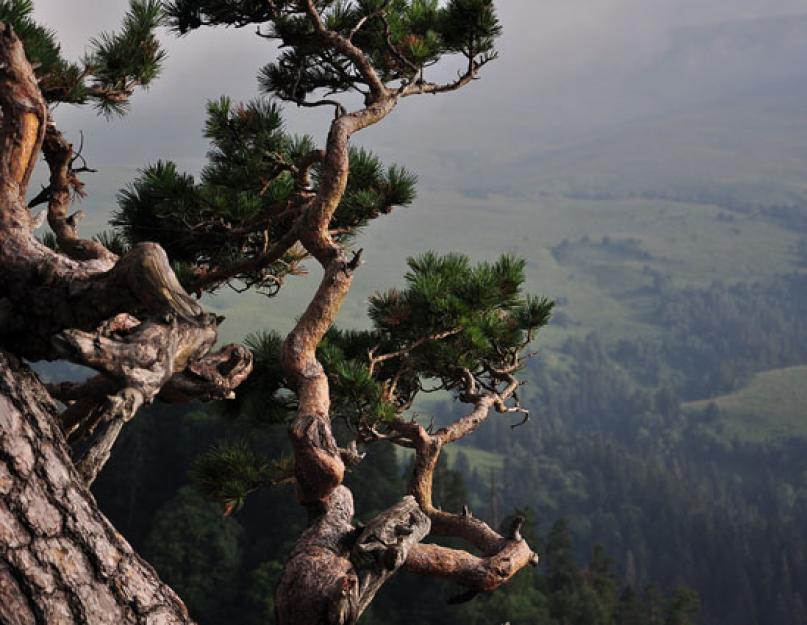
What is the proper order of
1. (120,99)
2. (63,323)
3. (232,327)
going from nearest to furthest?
(63,323) → (120,99) → (232,327)

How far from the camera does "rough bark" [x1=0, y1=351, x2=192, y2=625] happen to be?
2805 mm

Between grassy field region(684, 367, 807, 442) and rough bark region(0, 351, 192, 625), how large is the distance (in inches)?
6611

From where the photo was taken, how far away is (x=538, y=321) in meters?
6.85

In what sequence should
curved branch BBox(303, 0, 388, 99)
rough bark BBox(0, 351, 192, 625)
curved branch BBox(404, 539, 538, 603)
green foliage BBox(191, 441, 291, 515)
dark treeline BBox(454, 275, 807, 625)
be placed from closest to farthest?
rough bark BBox(0, 351, 192, 625), curved branch BBox(404, 539, 538, 603), green foliage BBox(191, 441, 291, 515), curved branch BBox(303, 0, 388, 99), dark treeline BBox(454, 275, 807, 625)

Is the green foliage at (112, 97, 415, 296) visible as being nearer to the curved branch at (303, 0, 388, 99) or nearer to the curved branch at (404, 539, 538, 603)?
the curved branch at (303, 0, 388, 99)

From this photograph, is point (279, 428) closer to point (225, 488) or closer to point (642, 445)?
point (225, 488)

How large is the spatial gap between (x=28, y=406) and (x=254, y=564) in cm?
4136

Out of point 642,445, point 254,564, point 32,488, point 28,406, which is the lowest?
point 642,445

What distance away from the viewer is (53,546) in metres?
2.90

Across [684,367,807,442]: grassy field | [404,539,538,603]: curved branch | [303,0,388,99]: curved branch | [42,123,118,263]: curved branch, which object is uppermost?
[303,0,388,99]: curved branch

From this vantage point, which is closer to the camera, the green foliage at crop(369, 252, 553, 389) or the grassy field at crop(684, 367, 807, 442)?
the green foliage at crop(369, 252, 553, 389)

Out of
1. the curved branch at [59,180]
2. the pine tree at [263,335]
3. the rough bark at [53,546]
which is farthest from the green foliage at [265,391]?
the rough bark at [53,546]

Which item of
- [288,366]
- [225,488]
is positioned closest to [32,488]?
[288,366]

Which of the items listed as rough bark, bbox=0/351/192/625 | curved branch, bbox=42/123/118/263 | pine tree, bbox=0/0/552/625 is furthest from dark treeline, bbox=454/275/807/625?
rough bark, bbox=0/351/192/625
